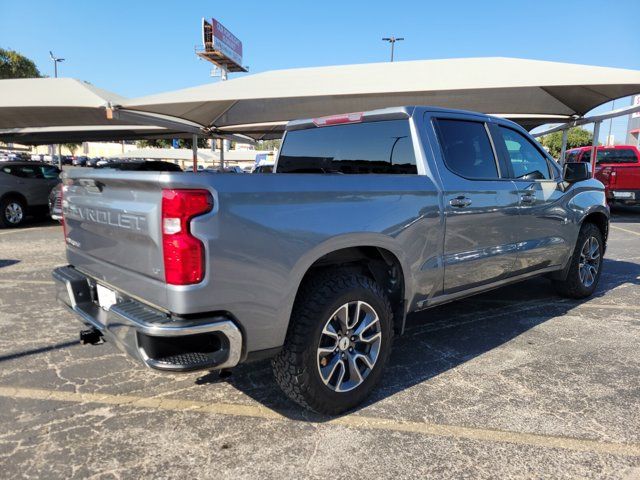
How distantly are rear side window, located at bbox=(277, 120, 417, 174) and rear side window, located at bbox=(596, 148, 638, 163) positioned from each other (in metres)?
13.7

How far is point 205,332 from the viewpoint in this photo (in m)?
2.13

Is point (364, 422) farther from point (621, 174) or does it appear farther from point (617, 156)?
point (617, 156)

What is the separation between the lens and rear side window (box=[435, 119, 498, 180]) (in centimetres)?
346

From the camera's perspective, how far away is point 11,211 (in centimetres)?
1122

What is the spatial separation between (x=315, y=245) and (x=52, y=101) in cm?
1097

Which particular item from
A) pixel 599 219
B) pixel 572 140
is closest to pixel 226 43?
pixel 572 140

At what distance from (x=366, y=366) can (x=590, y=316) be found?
3049mm

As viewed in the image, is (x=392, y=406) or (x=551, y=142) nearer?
(x=392, y=406)

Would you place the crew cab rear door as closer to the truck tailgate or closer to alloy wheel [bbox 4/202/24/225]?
the truck tailgate

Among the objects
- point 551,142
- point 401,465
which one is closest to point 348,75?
point 401,465

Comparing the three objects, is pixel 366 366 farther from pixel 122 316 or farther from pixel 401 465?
pixel 122 316

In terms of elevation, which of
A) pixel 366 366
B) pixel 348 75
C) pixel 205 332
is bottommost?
pixel 366 366

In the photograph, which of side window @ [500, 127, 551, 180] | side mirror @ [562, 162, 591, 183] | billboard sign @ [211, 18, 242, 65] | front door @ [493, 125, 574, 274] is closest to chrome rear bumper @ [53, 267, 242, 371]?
front door @ [493, 125, 574, 274]

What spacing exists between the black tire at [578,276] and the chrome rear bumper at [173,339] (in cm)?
412
